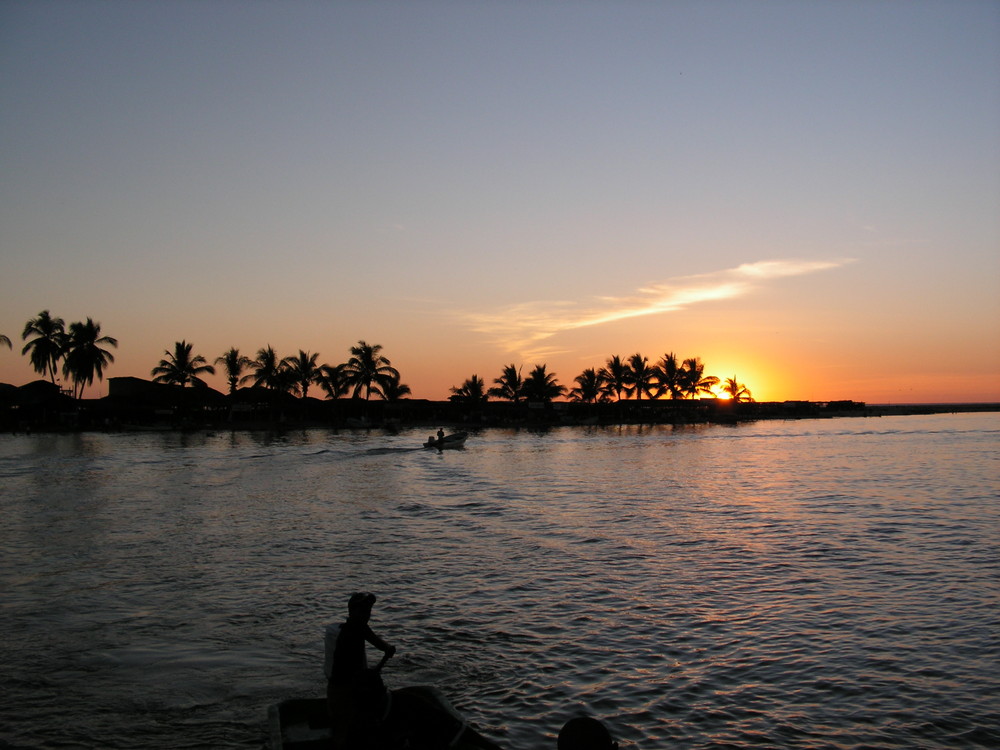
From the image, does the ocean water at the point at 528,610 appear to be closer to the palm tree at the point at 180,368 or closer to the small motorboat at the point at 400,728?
the small motorboat at the point at 400,728

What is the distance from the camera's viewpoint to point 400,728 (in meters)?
6.73

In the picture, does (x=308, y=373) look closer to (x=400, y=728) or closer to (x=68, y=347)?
(x=68, y=347)

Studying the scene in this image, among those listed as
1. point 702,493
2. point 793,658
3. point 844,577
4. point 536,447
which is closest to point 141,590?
point 793,658

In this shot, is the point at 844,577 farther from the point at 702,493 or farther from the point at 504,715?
the point at 702,493

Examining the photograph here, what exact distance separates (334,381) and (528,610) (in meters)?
80.1

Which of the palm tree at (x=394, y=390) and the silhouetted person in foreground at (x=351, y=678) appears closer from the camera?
the silhouetted person in foreground at (x=351, y=678)

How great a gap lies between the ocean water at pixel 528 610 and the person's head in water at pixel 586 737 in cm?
218

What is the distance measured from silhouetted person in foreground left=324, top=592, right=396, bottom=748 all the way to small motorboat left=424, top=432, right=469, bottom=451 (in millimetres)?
50994

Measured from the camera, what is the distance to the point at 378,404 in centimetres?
9719

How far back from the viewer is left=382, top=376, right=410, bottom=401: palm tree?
9138 centimetres

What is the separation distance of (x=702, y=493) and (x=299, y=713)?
2679 cm

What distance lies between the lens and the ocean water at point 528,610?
8750mm

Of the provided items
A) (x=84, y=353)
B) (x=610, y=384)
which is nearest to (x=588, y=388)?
(x=610, y=384)

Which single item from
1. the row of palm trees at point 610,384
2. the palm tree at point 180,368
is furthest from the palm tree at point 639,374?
the palm tree at point 180,368
